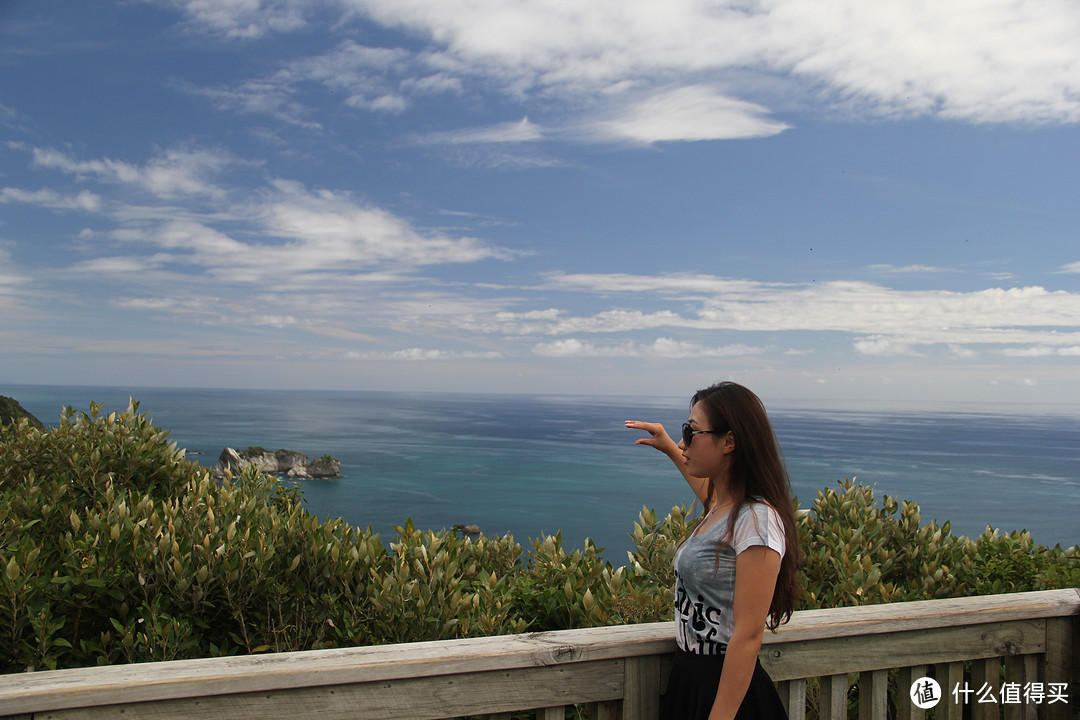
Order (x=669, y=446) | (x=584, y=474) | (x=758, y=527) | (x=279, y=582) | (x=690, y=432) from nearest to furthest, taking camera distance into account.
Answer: (x=758, y=527)
(x=690, y=432)
(x=669, y=446)
(x=279, y=582)
(x=584, y=474)

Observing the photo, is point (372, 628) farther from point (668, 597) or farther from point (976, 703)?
point (976, 703)

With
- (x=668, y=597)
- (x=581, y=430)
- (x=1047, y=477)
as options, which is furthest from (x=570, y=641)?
(x=581, y=430)

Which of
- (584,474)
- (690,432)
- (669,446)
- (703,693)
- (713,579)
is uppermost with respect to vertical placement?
(690,432)

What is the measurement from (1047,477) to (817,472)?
149 feet

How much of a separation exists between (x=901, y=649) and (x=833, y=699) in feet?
1.08

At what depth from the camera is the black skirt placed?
194 cm

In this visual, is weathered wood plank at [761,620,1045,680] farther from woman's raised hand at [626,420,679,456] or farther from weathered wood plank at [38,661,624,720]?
woman's raised hand at [626,420,679,456]

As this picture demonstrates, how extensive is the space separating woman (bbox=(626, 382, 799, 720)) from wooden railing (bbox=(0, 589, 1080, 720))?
0.15 meters

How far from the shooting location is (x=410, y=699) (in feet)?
6.01

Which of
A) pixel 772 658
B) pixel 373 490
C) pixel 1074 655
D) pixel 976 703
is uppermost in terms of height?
pixel 772 658

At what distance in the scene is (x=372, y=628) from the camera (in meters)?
3.05

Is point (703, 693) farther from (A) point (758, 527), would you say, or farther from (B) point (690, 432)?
(B) point (690, 432)

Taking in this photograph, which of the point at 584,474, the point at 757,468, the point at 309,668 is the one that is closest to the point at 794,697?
the point at 757,468
